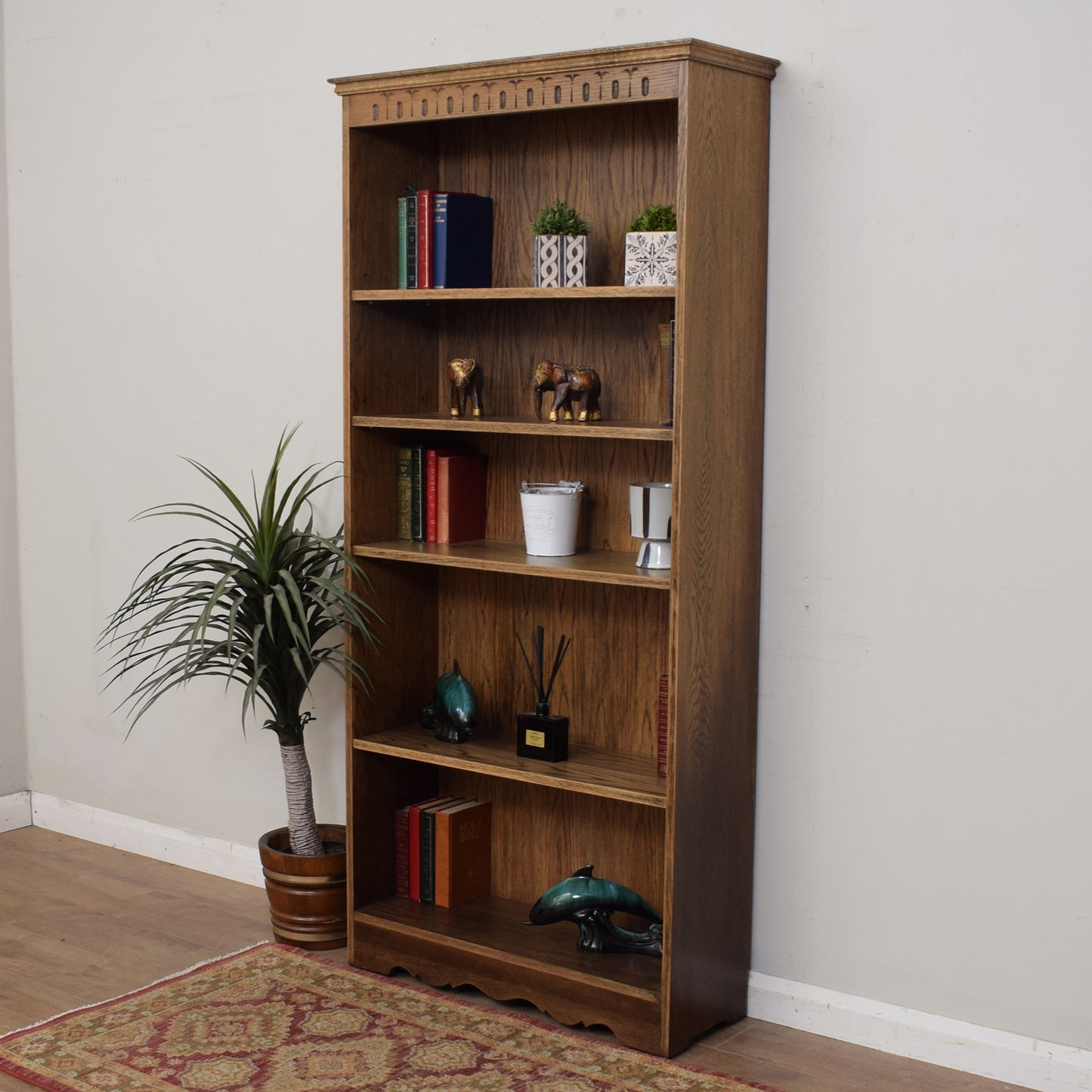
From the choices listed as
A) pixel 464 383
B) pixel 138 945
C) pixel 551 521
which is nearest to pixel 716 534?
pixel 551 521

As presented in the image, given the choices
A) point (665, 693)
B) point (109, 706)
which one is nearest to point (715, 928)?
point (665, 693)

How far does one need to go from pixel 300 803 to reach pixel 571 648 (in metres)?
0.81

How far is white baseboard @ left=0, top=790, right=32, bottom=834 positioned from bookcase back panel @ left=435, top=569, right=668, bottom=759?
5.98 ft

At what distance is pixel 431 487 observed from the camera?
3.29 m

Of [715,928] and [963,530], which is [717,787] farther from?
[963,530]

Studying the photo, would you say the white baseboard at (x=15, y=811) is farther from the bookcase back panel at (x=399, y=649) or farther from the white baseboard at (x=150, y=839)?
the bookcase back panel at (x=399, y=649)

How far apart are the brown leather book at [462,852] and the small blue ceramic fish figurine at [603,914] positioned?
358 mm

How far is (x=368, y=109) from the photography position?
10.1 feet

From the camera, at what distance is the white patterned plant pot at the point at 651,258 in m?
2.81

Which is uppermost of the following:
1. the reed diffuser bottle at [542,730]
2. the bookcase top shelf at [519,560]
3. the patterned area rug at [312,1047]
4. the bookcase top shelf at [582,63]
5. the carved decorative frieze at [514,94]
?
the bookcase top shelf at [582,63]

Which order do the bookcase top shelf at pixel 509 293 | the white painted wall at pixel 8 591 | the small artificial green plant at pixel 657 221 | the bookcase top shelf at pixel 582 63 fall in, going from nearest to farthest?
the bookcase top shelf at pixel 582 63 → the bookcase top shelf at pixel 509 293 → the small artificial green plant at pixel 657 221 → the white painted wall at pixel 8 591

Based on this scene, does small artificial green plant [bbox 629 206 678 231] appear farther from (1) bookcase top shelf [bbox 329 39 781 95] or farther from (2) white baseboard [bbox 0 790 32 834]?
(2) white baseboard [bbox 0 790 32 834]

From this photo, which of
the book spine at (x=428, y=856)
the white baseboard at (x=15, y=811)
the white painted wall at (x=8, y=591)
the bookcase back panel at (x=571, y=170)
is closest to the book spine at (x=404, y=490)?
the bookcase back panel at (x=571, y=170)

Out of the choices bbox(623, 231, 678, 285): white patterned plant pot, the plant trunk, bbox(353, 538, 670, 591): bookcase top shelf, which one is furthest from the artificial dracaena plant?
bbox(623, 231, 678, 285): white patterned plant pot
